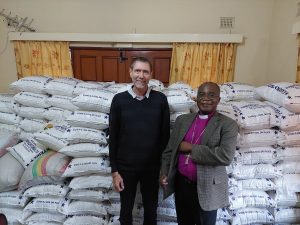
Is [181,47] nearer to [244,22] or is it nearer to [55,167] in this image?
[244,22]

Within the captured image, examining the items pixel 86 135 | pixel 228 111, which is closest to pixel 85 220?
pixel 86 135

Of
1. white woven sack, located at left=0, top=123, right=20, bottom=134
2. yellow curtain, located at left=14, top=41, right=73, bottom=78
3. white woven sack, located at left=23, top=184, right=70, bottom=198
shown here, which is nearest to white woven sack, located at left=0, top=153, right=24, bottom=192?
white woven sack, located at left=23, top=184, right=70, bottom=198

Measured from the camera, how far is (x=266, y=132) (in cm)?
173

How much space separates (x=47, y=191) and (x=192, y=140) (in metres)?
1.26

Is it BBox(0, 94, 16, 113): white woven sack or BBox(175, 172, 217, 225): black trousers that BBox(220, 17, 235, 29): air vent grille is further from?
BBox(0, 94, 16, 113): white woven sack

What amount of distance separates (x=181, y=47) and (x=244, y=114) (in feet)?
7.49

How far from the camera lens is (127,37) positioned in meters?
3.63

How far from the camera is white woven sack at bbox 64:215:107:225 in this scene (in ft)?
5.94

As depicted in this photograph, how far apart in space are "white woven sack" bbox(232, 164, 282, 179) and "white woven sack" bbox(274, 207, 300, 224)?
0.33 metres

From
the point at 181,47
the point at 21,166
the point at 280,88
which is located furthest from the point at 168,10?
the point at 21,166

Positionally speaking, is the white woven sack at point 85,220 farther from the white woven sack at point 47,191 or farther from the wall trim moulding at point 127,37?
the wall trim moulding at point 127,37

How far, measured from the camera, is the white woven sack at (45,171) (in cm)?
179

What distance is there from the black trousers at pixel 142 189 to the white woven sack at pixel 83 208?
11.6 inches

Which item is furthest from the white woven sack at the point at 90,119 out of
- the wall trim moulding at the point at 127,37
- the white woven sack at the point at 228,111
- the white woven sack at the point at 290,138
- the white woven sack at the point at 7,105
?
the wall trim moulding at the point at 127,37
